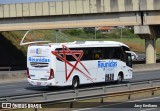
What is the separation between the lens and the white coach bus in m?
28.3

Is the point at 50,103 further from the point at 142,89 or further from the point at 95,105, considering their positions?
the point at 142,89

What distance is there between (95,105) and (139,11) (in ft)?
121

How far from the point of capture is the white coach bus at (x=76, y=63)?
1113 inches

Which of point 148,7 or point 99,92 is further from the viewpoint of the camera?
point 148,7

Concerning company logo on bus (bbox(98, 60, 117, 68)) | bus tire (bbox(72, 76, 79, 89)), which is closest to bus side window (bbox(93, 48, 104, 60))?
company logo on bus (bbox(98, 60, 117, 68))

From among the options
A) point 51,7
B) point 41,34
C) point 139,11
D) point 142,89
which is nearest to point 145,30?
point 139,11

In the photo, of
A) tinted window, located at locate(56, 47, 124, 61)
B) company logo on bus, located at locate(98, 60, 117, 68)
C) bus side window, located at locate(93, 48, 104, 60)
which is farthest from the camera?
company logo on bus, located at locate(98, 60, 117, 68)

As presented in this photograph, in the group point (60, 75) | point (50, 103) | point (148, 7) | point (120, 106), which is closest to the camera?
point (50, 103)

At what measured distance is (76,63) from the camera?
29750mm

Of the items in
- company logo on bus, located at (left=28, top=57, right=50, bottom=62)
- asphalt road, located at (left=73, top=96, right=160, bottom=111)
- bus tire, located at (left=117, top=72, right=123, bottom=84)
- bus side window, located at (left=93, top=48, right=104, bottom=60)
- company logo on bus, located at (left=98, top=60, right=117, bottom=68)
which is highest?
bus side window, located at (left=93, top=48, right=104, bottom=60)

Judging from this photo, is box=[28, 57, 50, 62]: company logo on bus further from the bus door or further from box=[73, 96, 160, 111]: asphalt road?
box=[73, 96, 160, 111]: asphalt road

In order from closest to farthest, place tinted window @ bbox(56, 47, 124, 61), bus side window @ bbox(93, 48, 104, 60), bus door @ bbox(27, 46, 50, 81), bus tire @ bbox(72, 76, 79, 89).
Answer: bus door @ bbox(27, 46, 50, 81) → bus tire @ bbox(72, 76, 79, 89) → tinted window @ bbox(56, 47, 124, 61) → bus side window @ bbox(93, 48, 104, 60)

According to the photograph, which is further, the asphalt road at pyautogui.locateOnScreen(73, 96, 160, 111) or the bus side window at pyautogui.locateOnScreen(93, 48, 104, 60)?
the bus side window at pyautogui.locateOnScreen(93, 48, 104, 60)

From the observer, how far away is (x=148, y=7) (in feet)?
184
